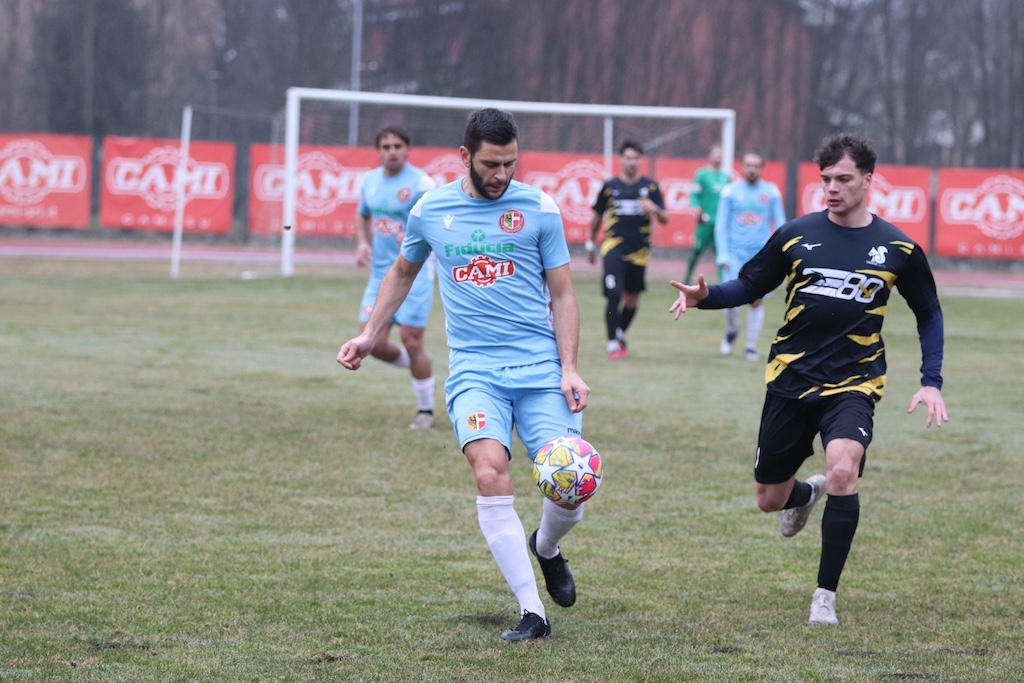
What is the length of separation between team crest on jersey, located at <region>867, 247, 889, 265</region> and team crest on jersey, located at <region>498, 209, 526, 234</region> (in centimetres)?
139

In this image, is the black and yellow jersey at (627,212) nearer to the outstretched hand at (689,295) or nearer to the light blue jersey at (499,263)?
the outstretched hand at (689,295)

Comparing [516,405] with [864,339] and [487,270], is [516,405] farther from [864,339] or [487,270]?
[864,339]

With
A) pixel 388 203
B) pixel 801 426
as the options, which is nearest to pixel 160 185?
pixel 388 203

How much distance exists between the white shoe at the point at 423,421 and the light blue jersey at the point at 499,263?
183 inches

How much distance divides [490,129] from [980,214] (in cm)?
2629

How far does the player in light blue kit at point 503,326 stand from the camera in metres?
4.90

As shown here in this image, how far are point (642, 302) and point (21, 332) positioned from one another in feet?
33.5

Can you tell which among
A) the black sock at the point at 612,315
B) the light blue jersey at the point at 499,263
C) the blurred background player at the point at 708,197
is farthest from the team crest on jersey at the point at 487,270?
the blurred background player at the point at 708,197

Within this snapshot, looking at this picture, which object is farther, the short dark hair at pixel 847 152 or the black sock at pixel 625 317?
the black sock at pixel 625 317

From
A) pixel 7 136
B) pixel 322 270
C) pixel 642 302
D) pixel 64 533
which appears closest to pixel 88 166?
pixel 7 136

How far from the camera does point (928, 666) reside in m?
4.57

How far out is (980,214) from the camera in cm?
2892

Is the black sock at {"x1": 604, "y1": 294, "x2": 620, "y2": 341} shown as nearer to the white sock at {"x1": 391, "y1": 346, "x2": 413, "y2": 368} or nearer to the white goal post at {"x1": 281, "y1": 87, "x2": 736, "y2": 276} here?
the white sock at {"x1": 391, "y1": 346, "x2": 413, "y2": 368}

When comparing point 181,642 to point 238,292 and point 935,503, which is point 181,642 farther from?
point 238,292
